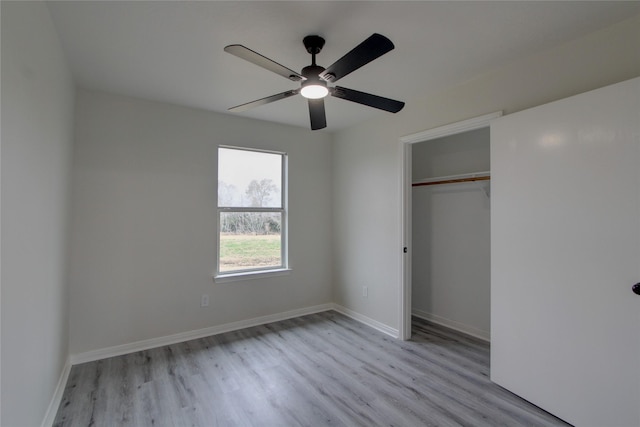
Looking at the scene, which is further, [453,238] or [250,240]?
[250,240]

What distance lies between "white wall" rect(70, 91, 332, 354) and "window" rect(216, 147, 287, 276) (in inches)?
5.3

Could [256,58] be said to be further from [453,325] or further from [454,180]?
[453,325]

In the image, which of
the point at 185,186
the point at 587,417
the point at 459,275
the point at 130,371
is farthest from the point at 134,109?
the point at 587,417

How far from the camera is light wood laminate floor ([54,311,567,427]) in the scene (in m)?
2.05

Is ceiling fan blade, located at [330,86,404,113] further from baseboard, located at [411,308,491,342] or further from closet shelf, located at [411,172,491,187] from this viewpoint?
baseboard, located at [411,308,491,342]

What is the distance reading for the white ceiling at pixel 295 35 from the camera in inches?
69.1

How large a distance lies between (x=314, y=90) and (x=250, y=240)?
7.56 ft

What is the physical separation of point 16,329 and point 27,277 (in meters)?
0.26

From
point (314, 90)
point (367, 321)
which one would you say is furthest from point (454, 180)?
point (314, 90)

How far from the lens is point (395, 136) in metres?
3.42

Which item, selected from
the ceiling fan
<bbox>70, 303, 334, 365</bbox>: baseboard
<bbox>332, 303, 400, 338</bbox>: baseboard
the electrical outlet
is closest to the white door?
the ceiling fan

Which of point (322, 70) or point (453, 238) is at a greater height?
point (322, 70)

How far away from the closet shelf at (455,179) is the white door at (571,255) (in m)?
0.97

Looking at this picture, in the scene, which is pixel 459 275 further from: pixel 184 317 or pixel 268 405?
pixel 184 317
